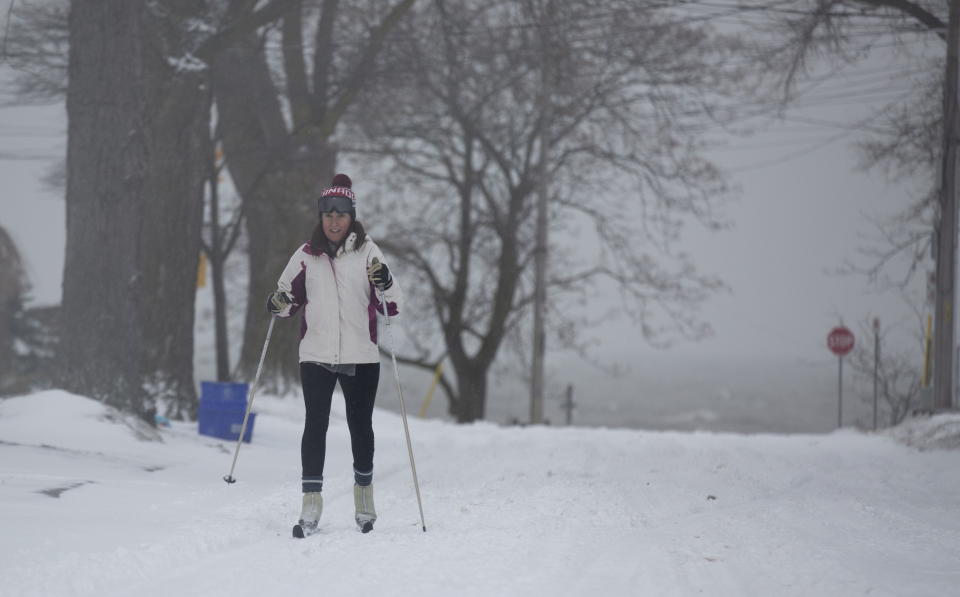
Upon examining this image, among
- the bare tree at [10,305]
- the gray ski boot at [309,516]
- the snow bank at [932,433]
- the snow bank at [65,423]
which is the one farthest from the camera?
the bare tree at [10,305]

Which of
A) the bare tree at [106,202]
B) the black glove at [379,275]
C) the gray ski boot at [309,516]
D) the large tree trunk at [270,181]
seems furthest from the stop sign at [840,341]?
the gray ski boot at [309,516]

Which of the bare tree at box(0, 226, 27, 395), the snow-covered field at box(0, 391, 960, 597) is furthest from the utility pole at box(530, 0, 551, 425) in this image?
the snow-covered field at box(0, 391, 960, 597)

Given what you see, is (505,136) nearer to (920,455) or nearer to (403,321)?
(403,321)

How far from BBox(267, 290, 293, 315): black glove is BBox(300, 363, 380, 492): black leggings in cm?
37

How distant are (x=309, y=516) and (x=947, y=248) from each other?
1190 cm

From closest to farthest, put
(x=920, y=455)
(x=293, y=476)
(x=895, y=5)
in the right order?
(x=293, y=476) < (x=920, y=455) < (x=895, y=5)

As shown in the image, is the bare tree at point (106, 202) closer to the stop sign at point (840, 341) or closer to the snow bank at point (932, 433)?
the snow bank at point (932, 433)

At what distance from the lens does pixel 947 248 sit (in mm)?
15125

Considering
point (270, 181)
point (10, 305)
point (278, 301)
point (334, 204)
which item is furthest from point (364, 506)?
point (10, 305)

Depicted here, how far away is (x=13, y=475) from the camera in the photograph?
6832mm

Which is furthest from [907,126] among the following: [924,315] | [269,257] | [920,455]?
[269,257]

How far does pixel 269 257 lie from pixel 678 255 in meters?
10.1

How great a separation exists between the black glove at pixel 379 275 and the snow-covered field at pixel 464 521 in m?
1.43

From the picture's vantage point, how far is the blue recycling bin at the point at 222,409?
1130 centimetres
